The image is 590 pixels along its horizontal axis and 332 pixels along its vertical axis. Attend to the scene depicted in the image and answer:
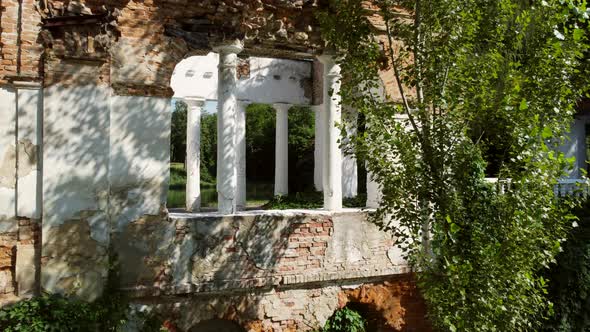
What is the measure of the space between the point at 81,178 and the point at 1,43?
1790 millimetres

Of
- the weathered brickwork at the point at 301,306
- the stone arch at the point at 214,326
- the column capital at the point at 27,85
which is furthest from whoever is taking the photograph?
the stone arch at the point at 214,326

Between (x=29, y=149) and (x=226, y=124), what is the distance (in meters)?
2.51

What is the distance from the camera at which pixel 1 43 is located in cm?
581

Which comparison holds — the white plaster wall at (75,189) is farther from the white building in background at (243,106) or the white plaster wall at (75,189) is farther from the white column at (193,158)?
the white column at (193,158)

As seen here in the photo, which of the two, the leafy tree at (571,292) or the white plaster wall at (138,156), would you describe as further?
the leafy tree at (571,292)

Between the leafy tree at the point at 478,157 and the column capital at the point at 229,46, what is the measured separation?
2064mm

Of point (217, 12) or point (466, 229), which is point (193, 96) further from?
point (466, 229)

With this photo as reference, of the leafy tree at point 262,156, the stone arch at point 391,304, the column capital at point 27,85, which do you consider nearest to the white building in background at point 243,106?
the stone arch at point 391,304

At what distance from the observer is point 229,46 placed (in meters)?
6.93

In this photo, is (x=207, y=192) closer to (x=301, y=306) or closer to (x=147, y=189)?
(x=301, y=306)

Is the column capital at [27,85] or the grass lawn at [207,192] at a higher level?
the column capital at [27,85]

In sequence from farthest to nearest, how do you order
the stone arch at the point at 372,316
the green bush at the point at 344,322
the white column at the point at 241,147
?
the white column at the point at 241,147 < the stone arch at the point at 372,316 < the green bush at the point at 344,322

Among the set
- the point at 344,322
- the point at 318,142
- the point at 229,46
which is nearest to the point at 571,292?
the point at 344,322

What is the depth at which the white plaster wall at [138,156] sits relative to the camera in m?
6.36
